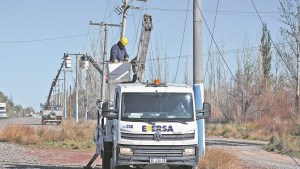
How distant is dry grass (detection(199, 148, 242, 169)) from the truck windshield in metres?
3.85

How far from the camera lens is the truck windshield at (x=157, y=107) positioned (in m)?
13.9

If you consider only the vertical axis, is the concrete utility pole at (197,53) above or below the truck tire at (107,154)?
above

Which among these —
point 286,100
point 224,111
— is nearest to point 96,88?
point 224,111

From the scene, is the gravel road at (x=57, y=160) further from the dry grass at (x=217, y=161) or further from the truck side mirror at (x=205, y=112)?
the truck side mirror at (x=205, y=112)

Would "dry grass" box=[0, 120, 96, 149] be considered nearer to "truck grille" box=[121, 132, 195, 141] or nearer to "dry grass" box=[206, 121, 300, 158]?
"dry grass" box=[206, 121, 300, 158]

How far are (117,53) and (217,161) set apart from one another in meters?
5.01

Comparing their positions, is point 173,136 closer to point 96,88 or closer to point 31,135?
point 31,135

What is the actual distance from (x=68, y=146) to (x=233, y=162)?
1468 cm

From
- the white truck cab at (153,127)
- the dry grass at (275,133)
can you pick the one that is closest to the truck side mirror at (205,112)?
the white truck cab at (153,127)

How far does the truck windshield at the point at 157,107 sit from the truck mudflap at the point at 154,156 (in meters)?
0.72

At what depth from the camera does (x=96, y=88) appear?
245ft

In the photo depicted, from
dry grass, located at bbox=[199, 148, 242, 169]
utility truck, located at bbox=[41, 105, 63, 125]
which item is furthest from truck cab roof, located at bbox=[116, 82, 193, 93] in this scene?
utility truck, located at bbox=[41, 105, 63, 125]

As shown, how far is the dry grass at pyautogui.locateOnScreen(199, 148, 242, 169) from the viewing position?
57.5 feet

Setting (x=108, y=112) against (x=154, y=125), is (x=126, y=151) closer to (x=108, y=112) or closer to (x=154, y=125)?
(x=154, y=125)
